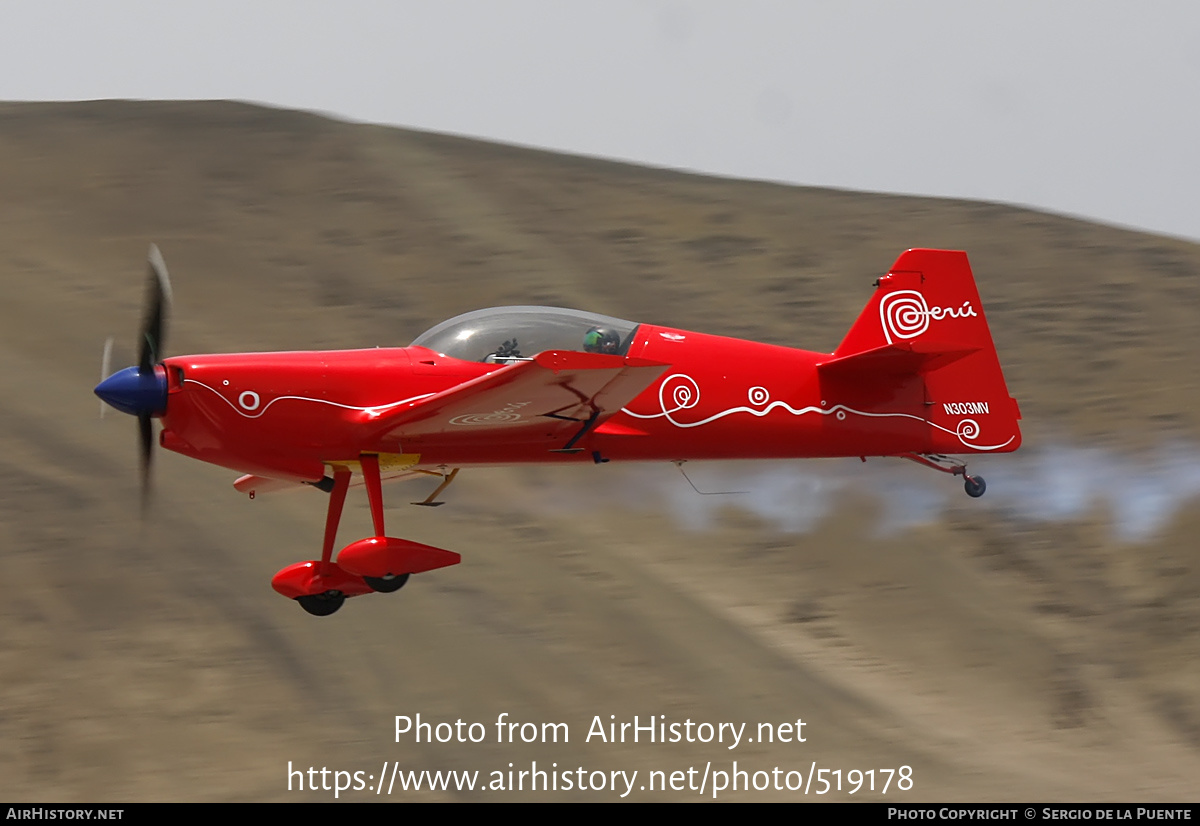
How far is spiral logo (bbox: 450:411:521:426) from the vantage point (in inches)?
570

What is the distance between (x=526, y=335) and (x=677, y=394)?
1774mm

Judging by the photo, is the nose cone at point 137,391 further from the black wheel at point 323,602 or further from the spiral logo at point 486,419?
the spiral logo at point 486,419

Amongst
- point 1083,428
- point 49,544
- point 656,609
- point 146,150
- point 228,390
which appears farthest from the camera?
point 146,150

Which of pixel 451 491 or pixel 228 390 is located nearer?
pixel 228 390

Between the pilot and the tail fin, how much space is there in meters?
2.41

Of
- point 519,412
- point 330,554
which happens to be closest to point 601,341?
point 519,412

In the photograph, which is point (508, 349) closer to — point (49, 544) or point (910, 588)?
point (49, 544)

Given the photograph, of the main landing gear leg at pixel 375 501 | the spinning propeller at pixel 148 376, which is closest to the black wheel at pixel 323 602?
the main landing gear leg at pixel 375 501

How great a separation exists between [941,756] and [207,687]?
13708 mm

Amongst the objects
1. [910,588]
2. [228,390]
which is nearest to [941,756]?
[910,588]

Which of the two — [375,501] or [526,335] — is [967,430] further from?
[375,501]

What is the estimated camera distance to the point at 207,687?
24641mm

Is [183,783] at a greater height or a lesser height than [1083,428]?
lesser

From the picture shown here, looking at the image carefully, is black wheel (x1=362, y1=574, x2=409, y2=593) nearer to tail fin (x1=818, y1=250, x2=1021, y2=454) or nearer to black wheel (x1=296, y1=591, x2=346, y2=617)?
black wheel (x1=296, y1=591, x2=346, y2=617)
